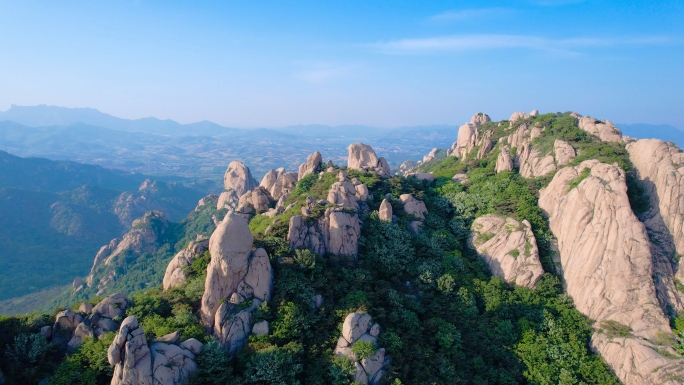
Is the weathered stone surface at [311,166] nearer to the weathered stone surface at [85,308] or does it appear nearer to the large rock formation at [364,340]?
the large rock formation at [364,340]

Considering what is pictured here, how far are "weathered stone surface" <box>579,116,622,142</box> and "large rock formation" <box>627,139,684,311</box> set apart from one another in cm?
606

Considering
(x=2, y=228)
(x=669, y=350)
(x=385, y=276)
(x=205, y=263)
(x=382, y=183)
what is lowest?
(x=2, y=228)

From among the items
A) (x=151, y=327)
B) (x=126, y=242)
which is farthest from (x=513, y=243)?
(x=126, y=242)

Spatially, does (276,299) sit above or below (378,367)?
above

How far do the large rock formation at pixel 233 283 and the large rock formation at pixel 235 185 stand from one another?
56.0m

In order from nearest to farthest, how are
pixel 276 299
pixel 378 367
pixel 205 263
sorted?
pixel 378 367, pixel 276 299, pixel 205 263

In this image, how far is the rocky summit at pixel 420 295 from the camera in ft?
63.8

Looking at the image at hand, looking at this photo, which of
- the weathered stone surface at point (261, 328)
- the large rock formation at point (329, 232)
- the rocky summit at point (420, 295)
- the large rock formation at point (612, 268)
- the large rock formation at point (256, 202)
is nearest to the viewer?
the rocky summit at point (420, 295)

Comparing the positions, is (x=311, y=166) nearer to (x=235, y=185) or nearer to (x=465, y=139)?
(x=465, y=139)

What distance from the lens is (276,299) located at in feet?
74.7

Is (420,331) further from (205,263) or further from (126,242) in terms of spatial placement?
(126,242)

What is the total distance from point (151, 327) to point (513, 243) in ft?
91.4

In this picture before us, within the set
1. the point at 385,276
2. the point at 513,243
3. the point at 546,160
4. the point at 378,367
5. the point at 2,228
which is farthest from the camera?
the point at 2,228

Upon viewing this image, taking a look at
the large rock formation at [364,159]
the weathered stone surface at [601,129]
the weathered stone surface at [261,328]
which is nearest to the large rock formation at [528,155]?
the weathered stone surface at [601,129]
